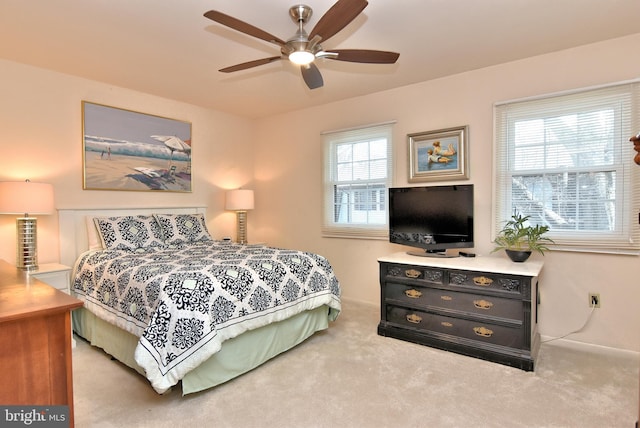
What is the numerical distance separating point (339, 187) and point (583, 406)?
2994mm

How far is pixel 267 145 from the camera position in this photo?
4945 millimetres

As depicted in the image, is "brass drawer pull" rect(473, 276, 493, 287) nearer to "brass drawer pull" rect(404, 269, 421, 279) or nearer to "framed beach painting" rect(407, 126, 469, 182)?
"brass drawer pull" rect(404, 269, 421, 279)

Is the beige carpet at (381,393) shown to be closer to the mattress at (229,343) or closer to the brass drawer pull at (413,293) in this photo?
the mattress at (229,343)

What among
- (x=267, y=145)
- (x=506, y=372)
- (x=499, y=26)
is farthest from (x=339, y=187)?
(x=506, y=372)

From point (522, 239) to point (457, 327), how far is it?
3.02 ft

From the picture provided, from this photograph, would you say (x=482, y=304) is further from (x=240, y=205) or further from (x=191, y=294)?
(x=240, y=205)

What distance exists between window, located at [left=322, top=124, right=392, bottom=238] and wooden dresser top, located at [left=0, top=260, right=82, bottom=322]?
120 inches

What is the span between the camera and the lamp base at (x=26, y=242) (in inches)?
112

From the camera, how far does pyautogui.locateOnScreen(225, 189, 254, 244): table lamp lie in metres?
4.52

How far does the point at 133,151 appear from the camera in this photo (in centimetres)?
380

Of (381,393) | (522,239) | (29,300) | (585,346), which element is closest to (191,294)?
(29,300)

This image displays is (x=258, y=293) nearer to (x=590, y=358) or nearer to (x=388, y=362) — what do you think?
(x=388, y=362)

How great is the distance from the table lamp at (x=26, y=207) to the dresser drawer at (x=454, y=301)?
3014 mm

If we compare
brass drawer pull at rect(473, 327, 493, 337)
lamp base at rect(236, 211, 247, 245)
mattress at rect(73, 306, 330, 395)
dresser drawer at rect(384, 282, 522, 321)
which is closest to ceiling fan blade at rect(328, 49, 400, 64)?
dresser drawer at rect(384, 282, 522, 321)
